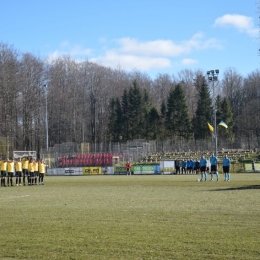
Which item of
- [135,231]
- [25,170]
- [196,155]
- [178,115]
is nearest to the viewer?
[135,231]

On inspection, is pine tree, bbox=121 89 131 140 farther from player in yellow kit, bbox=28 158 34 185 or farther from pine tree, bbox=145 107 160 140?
player in yellow kit, bbox=28 158 34 185

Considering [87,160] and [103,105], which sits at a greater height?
[103,105]

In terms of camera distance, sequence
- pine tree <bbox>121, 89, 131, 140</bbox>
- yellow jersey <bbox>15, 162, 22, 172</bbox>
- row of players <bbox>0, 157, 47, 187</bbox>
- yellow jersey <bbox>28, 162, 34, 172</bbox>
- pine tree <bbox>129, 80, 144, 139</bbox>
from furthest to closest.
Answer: pine tree <bbox>121, 89, 131, 140</bbox> < pine tree <bbox>129, 80, 144, 139</bbox> < yellow jersey <bbox>15, 162, 22, 172</bbox> < row of players <bbox>0, 157, 47, 187</bbox> < yellow jersey <bbox>28, 162, 34, 172</bbox>

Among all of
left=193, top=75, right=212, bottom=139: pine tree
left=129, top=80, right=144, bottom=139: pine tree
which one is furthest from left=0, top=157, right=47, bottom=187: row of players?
left=129, top=80, right=144, bottom=139: pine tree

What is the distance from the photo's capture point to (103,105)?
111m

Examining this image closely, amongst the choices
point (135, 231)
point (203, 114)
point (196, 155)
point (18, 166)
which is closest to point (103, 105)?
point (203, 114)

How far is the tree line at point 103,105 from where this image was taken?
8681 cm

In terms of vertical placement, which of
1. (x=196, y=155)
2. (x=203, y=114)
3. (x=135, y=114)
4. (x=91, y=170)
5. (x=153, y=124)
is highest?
(x=135, y=114)

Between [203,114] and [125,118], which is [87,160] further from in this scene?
[203,114]

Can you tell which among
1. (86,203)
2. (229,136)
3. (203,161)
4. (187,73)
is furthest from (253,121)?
(86,203)

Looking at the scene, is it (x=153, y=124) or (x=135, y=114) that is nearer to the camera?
(x=153, y=124)

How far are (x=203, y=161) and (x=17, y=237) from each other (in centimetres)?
2472

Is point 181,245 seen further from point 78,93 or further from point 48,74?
point 78,93

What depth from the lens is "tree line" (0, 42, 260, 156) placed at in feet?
285
